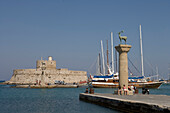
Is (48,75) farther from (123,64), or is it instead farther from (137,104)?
(137,104)

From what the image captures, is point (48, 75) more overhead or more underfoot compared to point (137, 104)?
more overhead

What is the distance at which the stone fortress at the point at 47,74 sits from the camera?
238 ft

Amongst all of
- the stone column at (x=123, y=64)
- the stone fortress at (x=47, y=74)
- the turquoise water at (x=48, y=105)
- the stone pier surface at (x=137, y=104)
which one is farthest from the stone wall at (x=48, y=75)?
the stone pier surface at (x=137, y=104)

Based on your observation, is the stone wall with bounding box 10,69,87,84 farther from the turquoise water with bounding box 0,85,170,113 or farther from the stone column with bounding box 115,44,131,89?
the stone column with bounding box 115,44,131,89

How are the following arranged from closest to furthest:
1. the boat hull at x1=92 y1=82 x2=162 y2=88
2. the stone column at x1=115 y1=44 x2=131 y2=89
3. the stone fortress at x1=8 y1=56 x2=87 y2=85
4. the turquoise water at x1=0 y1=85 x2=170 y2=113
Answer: the turquoise water at x1=0 y1=85 x2=170 y2=113
the stone column at x1=115 y1=44 x2=131 y2=89
the boat hull at x1=92 y1=82 x2=162 y2=88
the stone fortress at x1=8 y1=56 x2=87 y2=85

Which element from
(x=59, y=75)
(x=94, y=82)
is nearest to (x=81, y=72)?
(x=59, y=75)

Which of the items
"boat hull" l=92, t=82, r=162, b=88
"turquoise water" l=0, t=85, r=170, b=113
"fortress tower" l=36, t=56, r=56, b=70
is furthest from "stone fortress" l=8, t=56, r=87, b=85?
"turquoise water" l=0, t=85, r=170, b=113

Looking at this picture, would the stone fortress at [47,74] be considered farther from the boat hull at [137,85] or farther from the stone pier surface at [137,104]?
the stone pier surface at [137,104]

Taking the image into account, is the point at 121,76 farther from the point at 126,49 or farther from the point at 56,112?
the point at 56,112

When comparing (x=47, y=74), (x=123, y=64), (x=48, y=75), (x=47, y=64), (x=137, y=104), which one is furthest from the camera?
(x=47, y=64)

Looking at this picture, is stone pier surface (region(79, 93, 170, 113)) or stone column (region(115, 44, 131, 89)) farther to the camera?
stone column (region(115, 44, 131, 89))

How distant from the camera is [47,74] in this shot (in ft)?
237

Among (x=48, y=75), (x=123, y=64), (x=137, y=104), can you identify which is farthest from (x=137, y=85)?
(x=137, y=104)

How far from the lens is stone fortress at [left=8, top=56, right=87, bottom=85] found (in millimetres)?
72688
